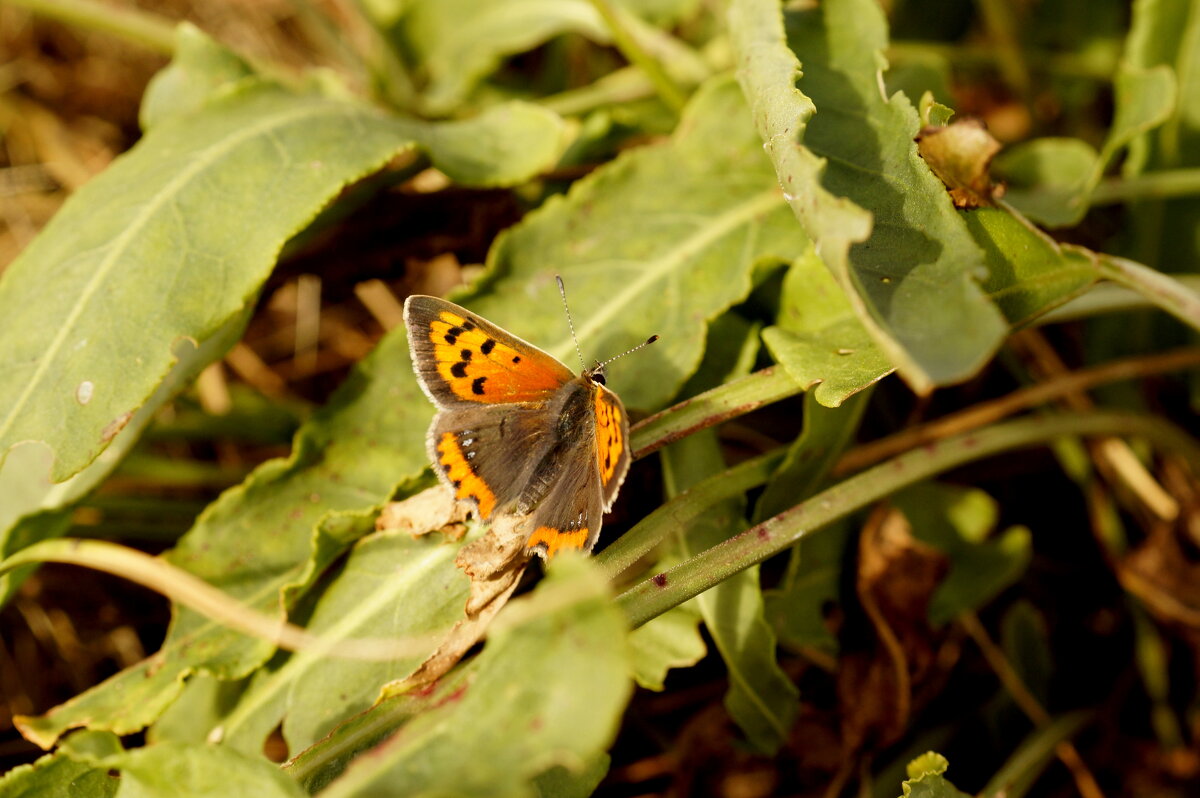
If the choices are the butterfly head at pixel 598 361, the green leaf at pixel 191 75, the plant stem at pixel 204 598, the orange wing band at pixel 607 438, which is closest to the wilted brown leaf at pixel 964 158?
the butterfly head at pixel 598 361

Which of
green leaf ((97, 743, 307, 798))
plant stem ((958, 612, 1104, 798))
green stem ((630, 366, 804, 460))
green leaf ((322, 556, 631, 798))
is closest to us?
green leaf ((322, 556, 631, 798))

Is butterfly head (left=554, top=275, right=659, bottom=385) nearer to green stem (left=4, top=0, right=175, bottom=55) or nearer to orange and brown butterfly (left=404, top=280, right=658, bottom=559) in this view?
orange and brown butterfly (left=404, top=280, right=658, bottom=559)

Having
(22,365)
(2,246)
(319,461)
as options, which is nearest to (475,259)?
(319,461)

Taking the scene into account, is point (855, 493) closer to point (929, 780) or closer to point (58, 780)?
point (929, 780)

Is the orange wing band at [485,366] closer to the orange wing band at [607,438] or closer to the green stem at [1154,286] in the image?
the orange wing band at [607,438]

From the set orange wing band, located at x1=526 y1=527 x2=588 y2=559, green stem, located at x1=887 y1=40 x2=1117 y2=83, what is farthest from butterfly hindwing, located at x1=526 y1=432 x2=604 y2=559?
green stem, located at x1=887 y1=40 x2=1117 y2=83
